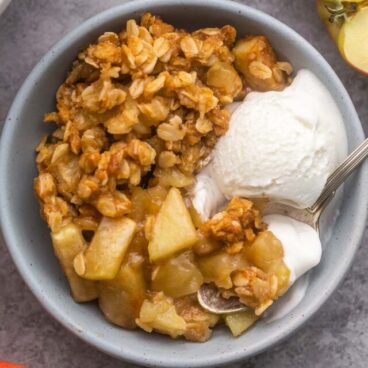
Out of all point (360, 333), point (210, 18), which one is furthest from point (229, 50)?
point (360, 333)

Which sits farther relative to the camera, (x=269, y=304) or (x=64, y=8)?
(x=64, y=8)

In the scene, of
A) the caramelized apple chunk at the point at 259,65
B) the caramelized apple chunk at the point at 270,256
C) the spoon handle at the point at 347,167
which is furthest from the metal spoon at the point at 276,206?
the caramelized apple chunk at the point at 259,65

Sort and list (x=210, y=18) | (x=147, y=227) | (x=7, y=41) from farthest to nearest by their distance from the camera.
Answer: (x=7, y=41) < (x=210, y=18) < (x=147, y=227)

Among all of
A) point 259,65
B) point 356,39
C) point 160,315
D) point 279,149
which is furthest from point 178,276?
point 356,39

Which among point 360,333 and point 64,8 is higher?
point 64,8

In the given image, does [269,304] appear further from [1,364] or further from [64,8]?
[64,8]

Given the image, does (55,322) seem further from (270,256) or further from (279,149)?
(279,149)

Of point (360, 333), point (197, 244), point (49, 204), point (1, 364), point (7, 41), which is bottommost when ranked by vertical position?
point (360, 333)
